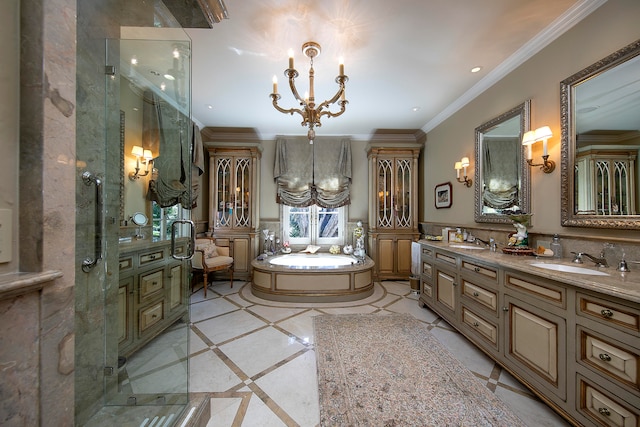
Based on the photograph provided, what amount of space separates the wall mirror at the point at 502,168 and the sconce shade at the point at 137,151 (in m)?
3.37

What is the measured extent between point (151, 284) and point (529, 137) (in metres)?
3.53

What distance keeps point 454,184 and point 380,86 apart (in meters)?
1.85

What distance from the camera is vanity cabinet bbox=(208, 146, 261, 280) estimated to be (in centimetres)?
440

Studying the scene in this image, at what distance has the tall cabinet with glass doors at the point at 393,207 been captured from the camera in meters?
4.49

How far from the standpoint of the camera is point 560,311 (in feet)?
4.70

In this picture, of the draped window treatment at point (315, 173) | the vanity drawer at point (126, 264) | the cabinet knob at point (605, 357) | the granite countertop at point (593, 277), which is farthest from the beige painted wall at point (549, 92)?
the vanity drawer at point (126, 264)

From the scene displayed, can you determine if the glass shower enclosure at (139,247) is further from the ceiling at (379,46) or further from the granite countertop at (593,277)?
the granite countertop at (593,277)

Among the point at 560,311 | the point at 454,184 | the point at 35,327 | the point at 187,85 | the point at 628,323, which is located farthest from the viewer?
the point at 454,184

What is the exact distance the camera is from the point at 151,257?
6.06 feet

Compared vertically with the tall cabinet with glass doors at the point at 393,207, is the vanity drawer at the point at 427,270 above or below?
below

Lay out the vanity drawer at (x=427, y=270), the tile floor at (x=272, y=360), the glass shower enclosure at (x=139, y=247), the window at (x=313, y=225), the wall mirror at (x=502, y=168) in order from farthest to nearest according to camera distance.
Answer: the window at (x=313, y=225) < the vanity drawer at (x=427, y=270) < the wall mirror at (x=502, y=168) < the tile floor at (x=272, y=360) < the glass shower enclosure at (x=139, y=247)

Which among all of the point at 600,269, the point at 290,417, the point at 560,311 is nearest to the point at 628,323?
the point at 560,311

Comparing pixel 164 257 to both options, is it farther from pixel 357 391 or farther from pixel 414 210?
pixel 414 210

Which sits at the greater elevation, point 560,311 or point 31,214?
point 31,214
